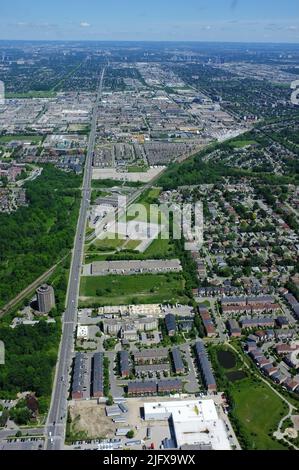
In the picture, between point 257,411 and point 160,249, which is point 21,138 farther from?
point 257,411

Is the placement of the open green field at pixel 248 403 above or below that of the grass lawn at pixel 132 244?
below

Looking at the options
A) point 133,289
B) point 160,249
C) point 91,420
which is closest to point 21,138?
point 160,249

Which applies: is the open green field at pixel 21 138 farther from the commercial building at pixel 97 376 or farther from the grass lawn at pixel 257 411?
the grass lawn at pixel 257 411

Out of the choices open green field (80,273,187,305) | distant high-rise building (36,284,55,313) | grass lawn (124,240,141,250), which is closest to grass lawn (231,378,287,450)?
open green field (80,273,187,305)

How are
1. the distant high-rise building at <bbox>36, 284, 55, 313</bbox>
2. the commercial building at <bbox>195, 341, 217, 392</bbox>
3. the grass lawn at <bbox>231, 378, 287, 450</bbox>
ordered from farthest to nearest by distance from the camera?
the distant high-rise building at <bbox>36, 284, 55, 313</bbox>
the commercial building at <bbox>195, 341, 217, 392</bbox>
the grass lawn at <bbox>231, 378, 287, 450</bbox>

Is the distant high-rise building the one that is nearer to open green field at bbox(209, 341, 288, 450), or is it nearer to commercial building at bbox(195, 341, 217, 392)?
commercial building at bbox(195, 341, 217, 392)

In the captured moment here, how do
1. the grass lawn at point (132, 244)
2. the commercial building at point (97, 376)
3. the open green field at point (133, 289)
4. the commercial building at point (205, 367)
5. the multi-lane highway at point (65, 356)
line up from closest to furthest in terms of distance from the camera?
the multi-lane highway at point (65, 356), the commercial building at point (97, 376), the commercial building at point (205, 367), the open green field at point (133, 289), the grass lawn at point (132, 244)

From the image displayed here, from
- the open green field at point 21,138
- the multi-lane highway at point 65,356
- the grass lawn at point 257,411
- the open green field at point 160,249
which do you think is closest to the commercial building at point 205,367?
the grass lawn at point 257,411
